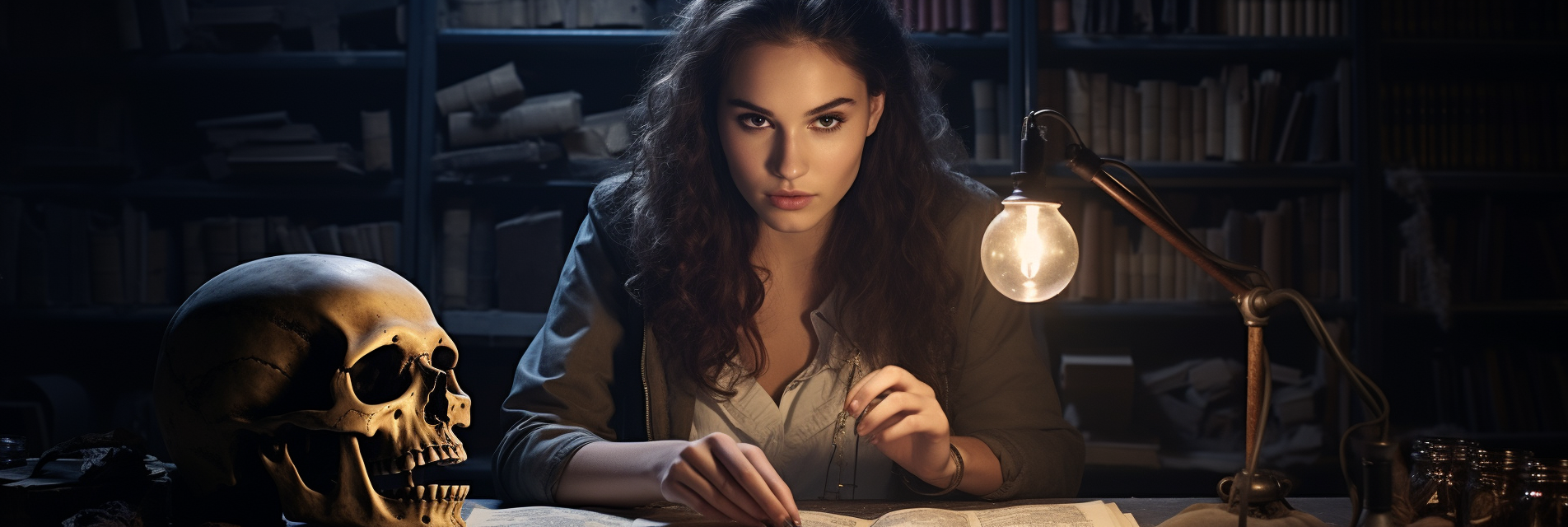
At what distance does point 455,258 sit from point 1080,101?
1828mm

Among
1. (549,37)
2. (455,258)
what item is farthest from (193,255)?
(549,37)

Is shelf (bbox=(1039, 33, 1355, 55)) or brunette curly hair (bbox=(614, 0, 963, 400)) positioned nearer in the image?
brunette curly hair (bbox=(614, 0, 963, 400))

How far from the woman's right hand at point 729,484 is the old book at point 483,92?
1.87 meters

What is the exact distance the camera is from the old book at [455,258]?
273 cm

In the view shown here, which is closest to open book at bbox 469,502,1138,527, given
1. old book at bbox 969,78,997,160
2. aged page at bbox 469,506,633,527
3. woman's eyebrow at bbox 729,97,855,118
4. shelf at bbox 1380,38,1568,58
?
aged page at bbox 469,506,633,527

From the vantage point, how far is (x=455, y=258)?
2.74m

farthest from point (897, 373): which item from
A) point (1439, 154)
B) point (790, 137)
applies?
point (1439, 154)

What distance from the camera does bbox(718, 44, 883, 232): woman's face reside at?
144 cm

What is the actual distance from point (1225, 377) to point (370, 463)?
244cm

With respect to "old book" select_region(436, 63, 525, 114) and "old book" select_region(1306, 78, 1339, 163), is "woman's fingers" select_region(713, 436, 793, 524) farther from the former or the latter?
"old book" select_region(1306, 78, 1339, 163)

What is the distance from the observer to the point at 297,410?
34.6 inches

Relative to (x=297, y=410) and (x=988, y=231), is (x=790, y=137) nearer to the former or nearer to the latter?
(x=988, y=231)

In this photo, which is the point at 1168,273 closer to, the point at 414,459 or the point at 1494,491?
the point at 1494,491

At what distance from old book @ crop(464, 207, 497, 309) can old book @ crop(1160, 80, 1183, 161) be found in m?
1.92
